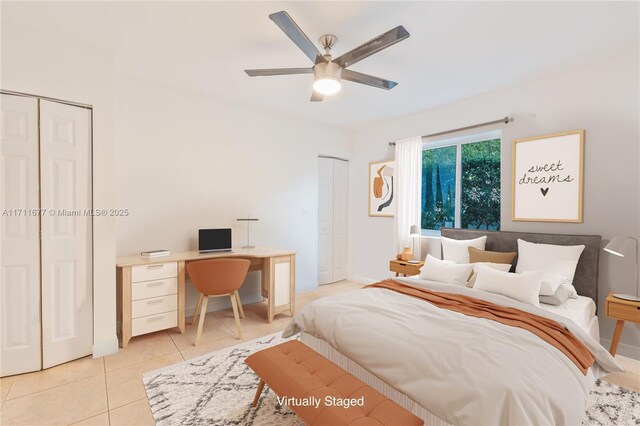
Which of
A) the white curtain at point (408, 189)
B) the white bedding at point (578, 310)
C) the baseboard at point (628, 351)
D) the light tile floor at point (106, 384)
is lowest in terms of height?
the light tile floor at point (106, 384)

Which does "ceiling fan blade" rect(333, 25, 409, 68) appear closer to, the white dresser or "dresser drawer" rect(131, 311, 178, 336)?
the white dresser

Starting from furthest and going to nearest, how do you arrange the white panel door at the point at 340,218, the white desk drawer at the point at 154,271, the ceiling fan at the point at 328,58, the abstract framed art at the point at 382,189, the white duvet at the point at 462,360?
1. the white panel door at the point at 340,218
2. the abstract framed art at the point at 382,189
3. the white desk drawer at the point at 154,271
4. the ceiling fan at the point at 328,58
5. the white duvet at the point at 462,360

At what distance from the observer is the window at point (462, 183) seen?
3.72 meters

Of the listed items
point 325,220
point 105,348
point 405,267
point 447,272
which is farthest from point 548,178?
point 105,348

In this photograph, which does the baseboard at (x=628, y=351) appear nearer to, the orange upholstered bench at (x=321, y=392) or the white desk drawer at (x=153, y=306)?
the orange upholstered bench at (x=321, y=392)

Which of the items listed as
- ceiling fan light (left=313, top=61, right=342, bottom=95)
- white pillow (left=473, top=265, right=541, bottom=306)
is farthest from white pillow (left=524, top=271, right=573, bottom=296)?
ceiling fan light (left=313, top=61, right=342, bottom=95)

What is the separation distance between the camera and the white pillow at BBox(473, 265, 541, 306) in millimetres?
2354

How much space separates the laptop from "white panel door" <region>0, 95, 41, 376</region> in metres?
1.41

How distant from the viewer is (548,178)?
3094 mm

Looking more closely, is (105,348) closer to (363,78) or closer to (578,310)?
(363,78)

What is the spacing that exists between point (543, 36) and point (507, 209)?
5.85 feet

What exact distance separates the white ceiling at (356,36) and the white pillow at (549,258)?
1.77m

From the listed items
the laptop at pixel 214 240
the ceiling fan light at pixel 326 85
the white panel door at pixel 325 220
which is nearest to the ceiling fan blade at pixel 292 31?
the ceiling fan light at pixel 326 85

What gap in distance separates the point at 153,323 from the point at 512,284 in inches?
131
